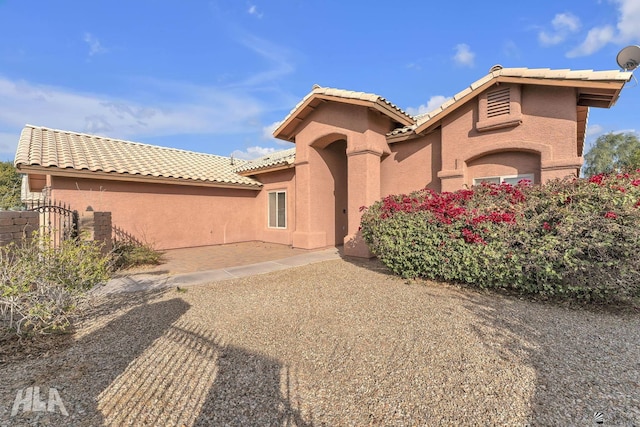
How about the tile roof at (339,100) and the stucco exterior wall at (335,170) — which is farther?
the stucco exterior wall at (335,170)

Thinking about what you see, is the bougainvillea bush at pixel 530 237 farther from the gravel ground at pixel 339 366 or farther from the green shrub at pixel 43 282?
the green shrub at pixel 43 282

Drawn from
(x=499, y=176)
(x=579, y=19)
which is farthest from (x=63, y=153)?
(x=579, y=19)

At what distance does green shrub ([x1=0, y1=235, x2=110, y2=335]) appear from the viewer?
12.3 feet

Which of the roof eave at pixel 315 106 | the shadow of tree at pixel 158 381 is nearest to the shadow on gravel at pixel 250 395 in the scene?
the shadow of tree at pixel 158 381

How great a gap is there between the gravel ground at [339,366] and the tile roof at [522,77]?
5.76 metres

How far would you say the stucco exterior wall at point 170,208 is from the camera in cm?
1058

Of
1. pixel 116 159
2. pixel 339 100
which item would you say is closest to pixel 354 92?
pixel 339 100

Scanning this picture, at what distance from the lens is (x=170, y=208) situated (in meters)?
12.6

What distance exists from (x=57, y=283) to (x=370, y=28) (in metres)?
13.7

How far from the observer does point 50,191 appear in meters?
9.83

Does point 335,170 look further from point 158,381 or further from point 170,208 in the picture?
point 158,381

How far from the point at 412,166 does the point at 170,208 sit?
10.6 m

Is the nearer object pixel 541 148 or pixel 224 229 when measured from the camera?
pixel 541 148

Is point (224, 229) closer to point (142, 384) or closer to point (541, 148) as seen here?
point (142, 384)
